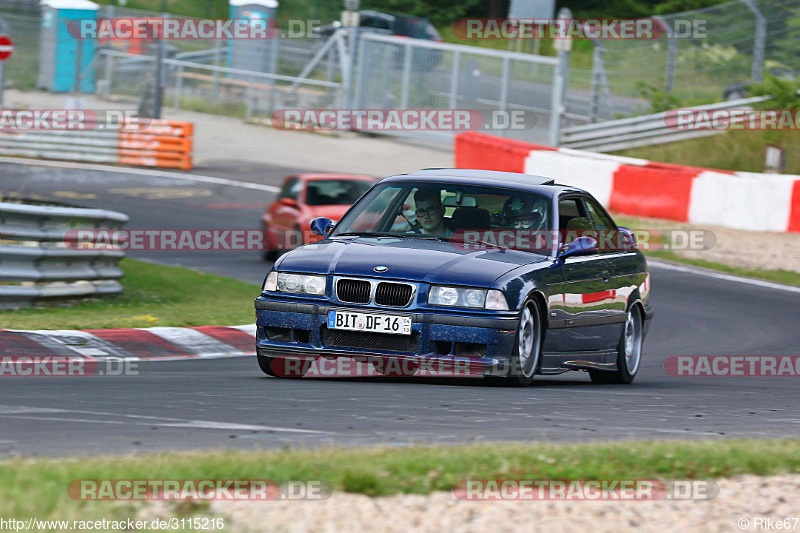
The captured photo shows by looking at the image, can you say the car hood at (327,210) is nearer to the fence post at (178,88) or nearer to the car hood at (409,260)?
the car hood at (409,260)

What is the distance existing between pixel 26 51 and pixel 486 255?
106 ft

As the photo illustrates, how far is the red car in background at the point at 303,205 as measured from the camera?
17469mm

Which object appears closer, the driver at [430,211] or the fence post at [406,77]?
the driver at [430,211]

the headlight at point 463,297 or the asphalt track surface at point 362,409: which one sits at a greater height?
the headlight at point 463,297

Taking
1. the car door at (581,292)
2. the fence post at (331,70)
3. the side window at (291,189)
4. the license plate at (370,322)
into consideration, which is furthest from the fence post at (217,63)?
the license plate at (370,322)

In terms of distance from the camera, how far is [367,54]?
111ft

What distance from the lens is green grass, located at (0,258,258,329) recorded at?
11.3 metres

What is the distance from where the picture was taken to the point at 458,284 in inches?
307

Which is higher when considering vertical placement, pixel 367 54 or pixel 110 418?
pixel 367 54

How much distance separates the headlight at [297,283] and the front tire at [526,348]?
124 cm

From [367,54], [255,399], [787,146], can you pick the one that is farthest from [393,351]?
[367,54]

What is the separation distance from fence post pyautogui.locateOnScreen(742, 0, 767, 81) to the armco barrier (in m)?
12.3

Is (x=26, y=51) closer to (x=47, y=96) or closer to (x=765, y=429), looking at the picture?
(x=47, y=96)

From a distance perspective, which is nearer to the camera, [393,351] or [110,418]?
[110,418]
